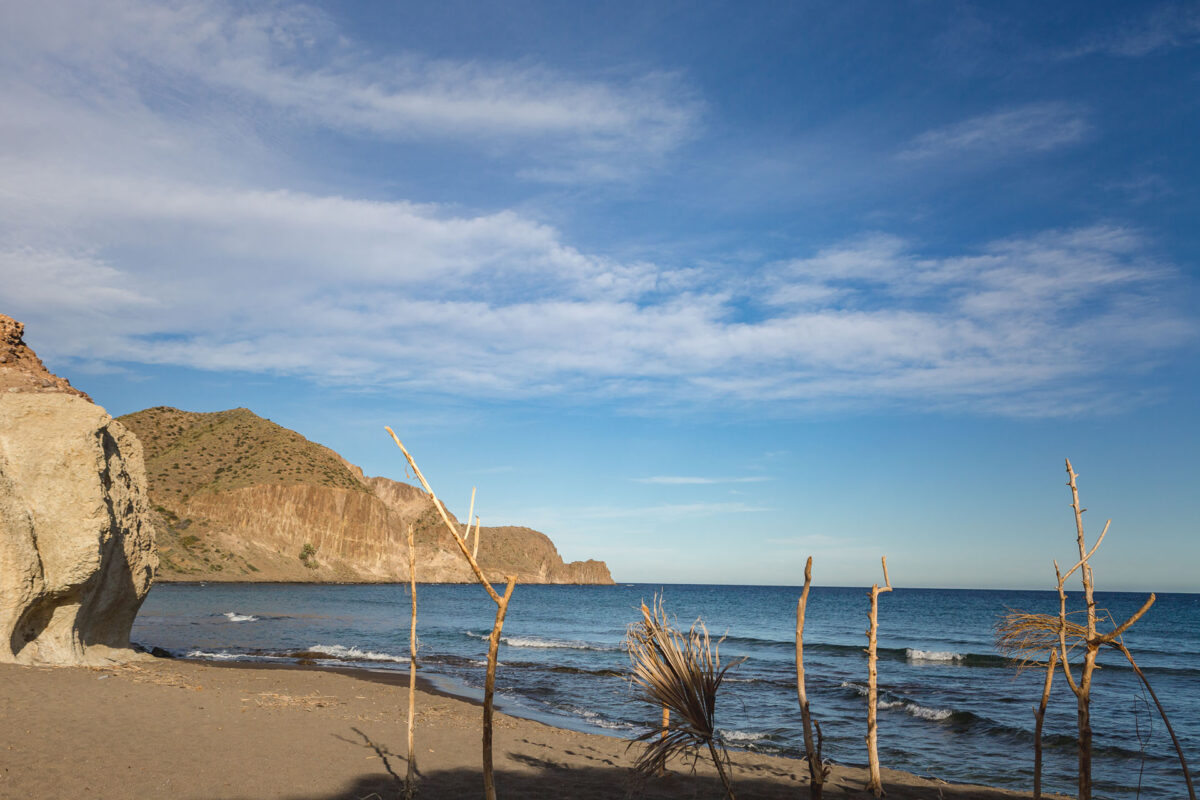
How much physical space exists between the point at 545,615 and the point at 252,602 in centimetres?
2229

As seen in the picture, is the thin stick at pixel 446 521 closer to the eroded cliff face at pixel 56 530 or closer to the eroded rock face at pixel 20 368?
the eroded cliff face at pixel 56 530

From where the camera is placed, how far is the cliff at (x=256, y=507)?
72875 millimetres

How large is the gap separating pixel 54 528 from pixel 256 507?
→ 237 feet

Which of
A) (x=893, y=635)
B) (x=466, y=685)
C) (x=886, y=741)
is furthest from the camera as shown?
(x=893, y=635)

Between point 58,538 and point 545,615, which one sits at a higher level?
point 58,538

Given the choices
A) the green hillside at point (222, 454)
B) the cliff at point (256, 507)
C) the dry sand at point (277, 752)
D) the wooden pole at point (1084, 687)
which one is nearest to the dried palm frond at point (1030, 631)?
the wooden pole at point (1084, 687)

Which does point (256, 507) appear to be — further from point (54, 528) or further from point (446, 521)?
point (446, 521)

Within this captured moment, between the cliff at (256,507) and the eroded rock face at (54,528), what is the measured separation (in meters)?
57.7

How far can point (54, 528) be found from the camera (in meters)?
12.3

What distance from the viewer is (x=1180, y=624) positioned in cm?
5897

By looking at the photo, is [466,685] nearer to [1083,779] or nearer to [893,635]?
[1083,779]

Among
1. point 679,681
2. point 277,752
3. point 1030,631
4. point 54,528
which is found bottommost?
point 277,752

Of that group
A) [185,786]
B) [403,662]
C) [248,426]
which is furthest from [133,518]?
[248,426]

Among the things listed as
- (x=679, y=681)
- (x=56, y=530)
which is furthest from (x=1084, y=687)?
(x=56, y=530)
